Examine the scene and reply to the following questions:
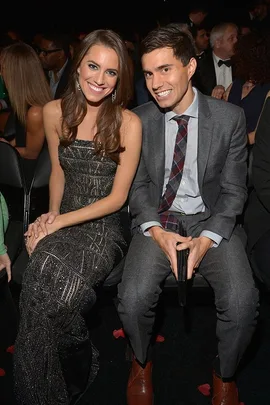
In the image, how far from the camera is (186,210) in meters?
2.83

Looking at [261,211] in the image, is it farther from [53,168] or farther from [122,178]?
[53,168]

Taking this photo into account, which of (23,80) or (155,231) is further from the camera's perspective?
(23,80)

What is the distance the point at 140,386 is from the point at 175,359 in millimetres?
415

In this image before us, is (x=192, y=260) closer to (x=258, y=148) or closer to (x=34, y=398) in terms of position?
(x=258, y=148)

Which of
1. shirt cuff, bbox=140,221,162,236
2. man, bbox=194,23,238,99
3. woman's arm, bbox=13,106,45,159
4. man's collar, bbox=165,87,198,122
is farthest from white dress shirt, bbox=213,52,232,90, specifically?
shirt cuff, bbox=140,221,162,236

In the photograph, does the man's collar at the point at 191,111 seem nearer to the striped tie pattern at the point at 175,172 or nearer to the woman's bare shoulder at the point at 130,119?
the striped tie pattern at the point at 175,172


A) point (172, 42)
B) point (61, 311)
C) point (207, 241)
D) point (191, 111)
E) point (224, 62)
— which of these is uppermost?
point (172, 42)

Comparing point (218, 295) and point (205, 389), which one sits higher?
point (218, 295)

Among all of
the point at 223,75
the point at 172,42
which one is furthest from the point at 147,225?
the point at 223,75

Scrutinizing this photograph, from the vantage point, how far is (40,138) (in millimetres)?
3715

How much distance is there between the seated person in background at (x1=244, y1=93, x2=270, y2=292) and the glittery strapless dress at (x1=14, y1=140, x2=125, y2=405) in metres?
0.67

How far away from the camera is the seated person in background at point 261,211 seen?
108 inches

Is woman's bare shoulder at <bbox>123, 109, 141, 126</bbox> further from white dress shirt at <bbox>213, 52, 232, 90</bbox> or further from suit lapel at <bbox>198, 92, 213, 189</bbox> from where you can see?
white dress shirt at <bbox>213, 52, 232, 90</bbox>

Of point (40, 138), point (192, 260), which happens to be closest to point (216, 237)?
point (192, 260)
